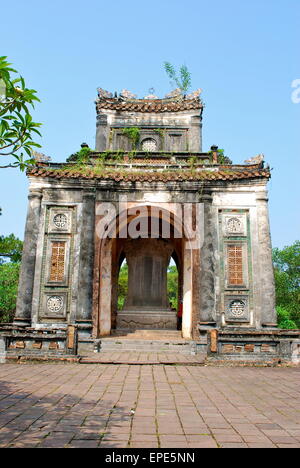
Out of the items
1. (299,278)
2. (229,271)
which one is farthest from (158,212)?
(299,278)

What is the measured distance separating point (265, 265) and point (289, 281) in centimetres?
2161

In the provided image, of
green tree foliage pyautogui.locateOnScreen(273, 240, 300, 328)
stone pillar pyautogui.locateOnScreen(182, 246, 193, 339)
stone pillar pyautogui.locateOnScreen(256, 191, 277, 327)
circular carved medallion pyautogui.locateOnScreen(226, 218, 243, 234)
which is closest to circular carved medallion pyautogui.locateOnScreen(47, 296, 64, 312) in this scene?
stone pillar pyautogui.locateOnScreen(182, 246, 193, 339)

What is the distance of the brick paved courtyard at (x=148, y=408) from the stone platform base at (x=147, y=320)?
8.12 metres

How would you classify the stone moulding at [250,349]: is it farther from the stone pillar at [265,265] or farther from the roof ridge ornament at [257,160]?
the roof ridge ornament at [257,160]

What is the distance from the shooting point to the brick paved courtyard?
4.00m

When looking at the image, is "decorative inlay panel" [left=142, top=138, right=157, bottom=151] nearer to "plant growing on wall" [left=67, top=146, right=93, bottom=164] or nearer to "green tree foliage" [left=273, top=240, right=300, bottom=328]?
"plant growing on wall" [left=67, top=146, right=93, bottom=164]

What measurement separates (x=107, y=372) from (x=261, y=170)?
9.62 metres

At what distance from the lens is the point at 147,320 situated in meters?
17.1

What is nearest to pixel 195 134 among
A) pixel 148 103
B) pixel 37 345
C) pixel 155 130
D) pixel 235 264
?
pixel 155 130

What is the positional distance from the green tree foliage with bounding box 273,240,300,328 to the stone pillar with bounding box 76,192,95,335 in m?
22.2

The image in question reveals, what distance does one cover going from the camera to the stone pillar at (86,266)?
12.8m

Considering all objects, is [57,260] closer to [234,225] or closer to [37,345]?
[37,345]

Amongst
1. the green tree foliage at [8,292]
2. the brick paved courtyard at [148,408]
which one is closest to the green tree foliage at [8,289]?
the green tree foliage at [8,292]

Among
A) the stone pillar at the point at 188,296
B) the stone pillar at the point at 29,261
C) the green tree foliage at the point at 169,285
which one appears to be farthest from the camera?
the green tree foliage at the point at 169,285
